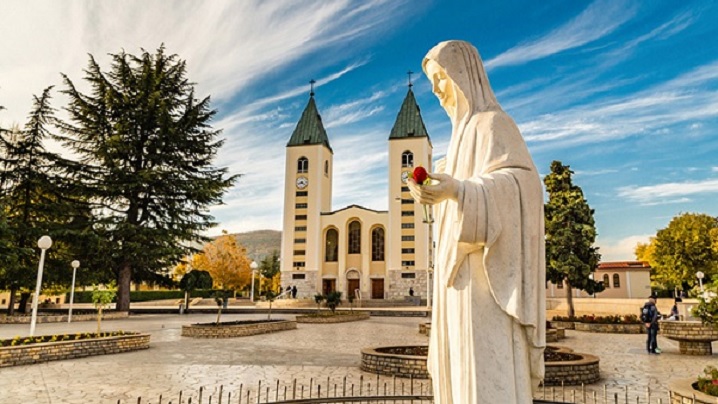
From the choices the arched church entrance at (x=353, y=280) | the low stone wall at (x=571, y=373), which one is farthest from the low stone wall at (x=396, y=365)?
the arched church entrance at (x=353, y=280)

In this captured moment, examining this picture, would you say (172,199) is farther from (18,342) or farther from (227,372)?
(227,372)

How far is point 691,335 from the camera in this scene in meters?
11.5

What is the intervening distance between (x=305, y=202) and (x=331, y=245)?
5600 millimetres

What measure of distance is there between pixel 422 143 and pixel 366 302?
Answer: 18261mm

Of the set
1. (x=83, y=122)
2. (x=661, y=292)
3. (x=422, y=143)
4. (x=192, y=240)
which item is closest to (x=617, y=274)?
(x=661, y=292)

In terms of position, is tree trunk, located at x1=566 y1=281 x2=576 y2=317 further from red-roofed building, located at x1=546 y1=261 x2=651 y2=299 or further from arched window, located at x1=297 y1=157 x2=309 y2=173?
arched window, located at x1=297 y1=157 x2=309 y2=173

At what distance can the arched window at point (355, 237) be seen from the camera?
161 ft

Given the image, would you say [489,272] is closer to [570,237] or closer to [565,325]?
[565,325]

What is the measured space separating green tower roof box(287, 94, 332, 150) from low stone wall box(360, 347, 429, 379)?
4391 centimetres

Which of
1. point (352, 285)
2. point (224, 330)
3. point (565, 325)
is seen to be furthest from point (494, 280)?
point (352, 285)

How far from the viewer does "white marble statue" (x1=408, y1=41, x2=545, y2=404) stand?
6.97ft

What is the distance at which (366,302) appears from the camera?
136 ft

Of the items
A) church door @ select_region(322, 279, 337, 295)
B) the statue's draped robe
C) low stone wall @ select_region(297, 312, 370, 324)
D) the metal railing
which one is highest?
the statue's draped robe

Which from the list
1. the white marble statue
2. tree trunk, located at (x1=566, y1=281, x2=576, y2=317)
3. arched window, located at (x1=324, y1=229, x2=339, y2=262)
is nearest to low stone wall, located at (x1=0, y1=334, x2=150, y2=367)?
the white marble statue
